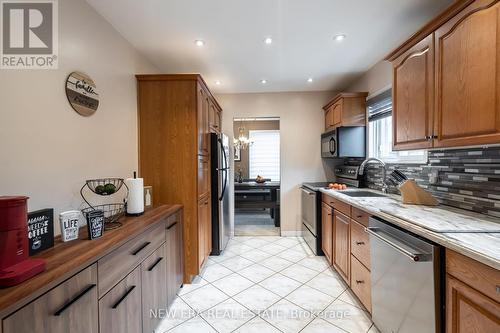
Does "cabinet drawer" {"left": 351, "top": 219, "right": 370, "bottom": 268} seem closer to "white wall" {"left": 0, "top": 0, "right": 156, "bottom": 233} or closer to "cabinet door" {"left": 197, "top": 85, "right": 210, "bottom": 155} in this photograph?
"cabinet door" {"left": 197, "top": 85, "right": 210, "bottom": 155}

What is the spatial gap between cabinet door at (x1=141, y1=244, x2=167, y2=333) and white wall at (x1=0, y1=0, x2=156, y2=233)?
2.20 ft

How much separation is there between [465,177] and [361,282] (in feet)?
3.75

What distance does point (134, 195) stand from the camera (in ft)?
6.17

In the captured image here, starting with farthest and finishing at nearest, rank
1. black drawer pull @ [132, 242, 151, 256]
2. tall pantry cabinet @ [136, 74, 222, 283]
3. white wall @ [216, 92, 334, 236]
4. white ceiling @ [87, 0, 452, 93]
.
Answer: white wall @ [216, 92, 334, 236] → tall pantry cabinet @ [136, 74, 222, 283] → white ceiling @ [87, 0, 452, 93] → black drawer pull @ [132, 242, 151, 256]

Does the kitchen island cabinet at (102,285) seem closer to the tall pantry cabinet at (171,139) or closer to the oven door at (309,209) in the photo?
the tall pantry cabinet at (171,139)

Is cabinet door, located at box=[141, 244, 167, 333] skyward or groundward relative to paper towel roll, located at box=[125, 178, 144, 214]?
groundward

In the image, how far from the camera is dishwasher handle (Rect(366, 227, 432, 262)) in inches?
47.7

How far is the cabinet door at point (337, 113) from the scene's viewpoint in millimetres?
3336

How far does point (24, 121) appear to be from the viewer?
127 centimetres

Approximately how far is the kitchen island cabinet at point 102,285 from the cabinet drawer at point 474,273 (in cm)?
166

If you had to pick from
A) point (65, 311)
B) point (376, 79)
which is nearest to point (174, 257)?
point (65, 311)

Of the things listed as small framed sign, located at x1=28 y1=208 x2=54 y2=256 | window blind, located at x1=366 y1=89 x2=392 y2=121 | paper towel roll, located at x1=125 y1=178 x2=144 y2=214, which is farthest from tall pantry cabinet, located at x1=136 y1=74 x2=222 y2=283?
window blind, located at x1=366 y1=89 x2=392 y2=121

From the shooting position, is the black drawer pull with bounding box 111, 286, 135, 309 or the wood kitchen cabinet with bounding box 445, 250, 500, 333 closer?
the wood kitchen cabinet with bounding box 445, 250, 500, 333

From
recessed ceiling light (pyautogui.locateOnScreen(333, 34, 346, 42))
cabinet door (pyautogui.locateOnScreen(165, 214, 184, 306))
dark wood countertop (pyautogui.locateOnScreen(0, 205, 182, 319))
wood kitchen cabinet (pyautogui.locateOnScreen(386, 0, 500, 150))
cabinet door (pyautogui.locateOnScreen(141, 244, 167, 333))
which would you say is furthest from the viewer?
recessed ceiling light (pyautogui.locateOnScreen(333, 34, 346, 42))
